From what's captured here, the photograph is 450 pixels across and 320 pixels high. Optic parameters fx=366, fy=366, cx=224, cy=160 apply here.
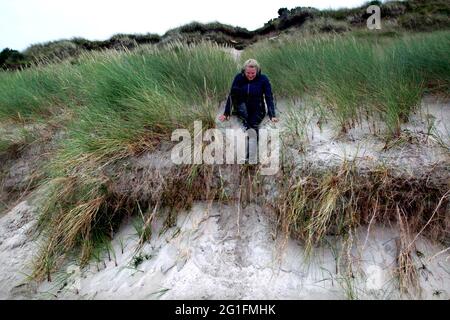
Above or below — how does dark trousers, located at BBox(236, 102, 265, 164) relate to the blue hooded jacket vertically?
below

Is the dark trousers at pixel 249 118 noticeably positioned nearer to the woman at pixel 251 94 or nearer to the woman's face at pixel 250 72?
the woman at pixel 251 94

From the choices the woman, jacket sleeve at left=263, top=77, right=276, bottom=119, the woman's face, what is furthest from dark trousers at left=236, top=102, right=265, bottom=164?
the woman's face

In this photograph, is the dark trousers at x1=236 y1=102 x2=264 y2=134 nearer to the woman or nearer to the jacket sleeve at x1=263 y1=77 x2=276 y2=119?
the woman

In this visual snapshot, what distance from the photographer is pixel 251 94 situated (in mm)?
4551

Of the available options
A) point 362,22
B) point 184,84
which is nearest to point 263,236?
point 184,84

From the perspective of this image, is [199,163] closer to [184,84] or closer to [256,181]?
[256,181]

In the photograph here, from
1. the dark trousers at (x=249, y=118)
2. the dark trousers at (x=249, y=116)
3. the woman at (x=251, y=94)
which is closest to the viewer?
the dark trousers at (x=249, y=118)

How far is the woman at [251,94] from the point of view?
4.51 metres

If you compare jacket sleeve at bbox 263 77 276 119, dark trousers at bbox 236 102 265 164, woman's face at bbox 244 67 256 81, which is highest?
woman's face at bbox 244 67 256 81

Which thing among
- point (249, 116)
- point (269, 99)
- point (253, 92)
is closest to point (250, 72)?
point (253, 92)

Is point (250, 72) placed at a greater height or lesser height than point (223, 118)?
greater

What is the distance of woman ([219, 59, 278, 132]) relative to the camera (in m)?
4.51

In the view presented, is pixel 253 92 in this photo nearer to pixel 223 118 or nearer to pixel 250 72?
pixel 250 72

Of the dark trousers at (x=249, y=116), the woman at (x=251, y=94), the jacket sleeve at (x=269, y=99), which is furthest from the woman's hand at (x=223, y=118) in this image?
the jacket sleeve at (x=269, y=99)
